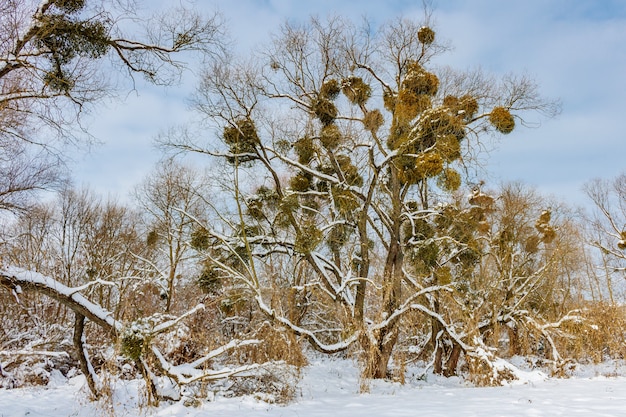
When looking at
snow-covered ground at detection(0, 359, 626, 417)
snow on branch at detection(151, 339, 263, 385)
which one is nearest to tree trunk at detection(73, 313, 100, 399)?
snow-covered ground at detection(0, 359, 626, 417)

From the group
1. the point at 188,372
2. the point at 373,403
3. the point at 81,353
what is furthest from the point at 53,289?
the point at 373,403

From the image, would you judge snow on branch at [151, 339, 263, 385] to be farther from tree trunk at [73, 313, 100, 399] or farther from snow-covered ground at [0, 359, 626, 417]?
tree trunk at [73, 313, 100, 399]

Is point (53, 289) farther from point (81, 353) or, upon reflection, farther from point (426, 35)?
point (426, 35)

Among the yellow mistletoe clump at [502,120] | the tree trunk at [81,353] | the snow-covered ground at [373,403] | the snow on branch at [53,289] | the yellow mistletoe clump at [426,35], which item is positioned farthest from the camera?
the yellow mistletoe clump at [426,35]

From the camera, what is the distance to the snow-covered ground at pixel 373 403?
15.0ft

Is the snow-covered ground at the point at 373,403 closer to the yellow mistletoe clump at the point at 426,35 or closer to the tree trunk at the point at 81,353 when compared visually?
the tree trunk at the point at 81,353

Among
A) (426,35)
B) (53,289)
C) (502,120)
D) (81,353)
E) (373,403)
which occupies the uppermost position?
(426,35)

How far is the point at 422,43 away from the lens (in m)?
9.92

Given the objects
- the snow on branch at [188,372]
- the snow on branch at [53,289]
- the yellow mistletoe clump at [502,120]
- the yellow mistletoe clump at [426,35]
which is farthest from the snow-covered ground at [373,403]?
the yellow mistletoe clump at [426,35]

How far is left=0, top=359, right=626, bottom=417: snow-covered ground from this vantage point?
4562 millimetres

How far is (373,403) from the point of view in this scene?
5988 millimetres

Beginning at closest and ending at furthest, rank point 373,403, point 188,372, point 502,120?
point 373,403, point 188,372, point 502,120

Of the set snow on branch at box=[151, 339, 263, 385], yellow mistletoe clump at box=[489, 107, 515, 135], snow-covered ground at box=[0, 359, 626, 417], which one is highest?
yellow mistletoe clump at box=[489, 107, 515, 135]

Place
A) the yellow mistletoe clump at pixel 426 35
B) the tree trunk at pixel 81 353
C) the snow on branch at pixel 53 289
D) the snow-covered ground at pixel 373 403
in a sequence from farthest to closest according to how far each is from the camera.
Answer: the yellow mistletoe clump at pixel 426 35 → the tree trunk at pixel 81 353 → the snow on branch at pixel 53 289 → the snow-covered ground at pixel 373 403
